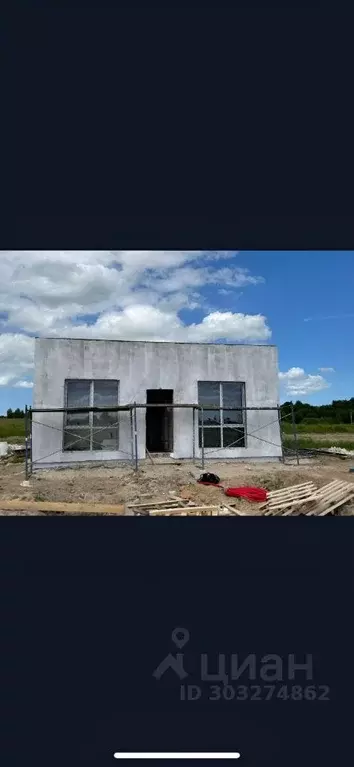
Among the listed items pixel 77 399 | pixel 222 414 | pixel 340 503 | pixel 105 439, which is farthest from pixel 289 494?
pixel 77 399

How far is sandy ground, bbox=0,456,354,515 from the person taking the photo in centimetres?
460

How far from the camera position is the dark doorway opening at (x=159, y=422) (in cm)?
730

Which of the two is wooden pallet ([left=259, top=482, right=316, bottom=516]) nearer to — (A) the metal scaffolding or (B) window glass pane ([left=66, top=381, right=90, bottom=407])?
(A) the metal scaffolding

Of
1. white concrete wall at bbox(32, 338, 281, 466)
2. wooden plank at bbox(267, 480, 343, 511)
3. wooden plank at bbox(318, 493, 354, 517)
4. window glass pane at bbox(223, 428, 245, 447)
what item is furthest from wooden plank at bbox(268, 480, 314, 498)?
white concrete wall at bbox(32, 338, 281, 466)

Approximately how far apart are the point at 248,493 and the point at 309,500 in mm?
734

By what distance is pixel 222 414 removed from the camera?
7.12 meters

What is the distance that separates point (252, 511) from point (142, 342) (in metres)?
3.40

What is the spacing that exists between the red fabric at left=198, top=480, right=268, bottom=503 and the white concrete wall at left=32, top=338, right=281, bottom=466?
194cm
